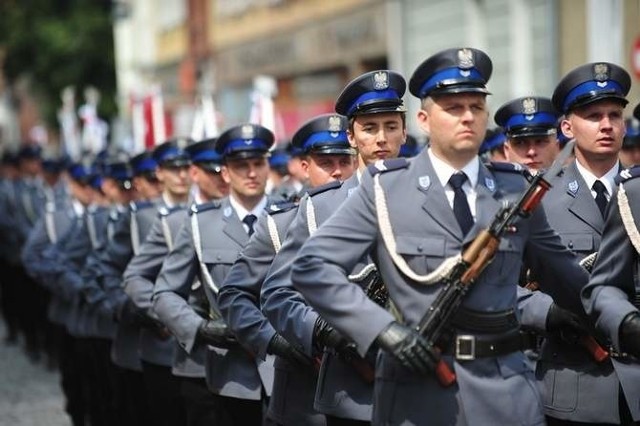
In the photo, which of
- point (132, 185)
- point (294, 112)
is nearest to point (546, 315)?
point (132, 185)

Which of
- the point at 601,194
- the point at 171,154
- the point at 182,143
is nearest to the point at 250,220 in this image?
the point at 601,194

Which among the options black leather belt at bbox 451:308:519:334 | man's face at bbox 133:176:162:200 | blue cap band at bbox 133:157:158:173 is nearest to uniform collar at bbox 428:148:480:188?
black leather belt at bbox 451:308:519:334

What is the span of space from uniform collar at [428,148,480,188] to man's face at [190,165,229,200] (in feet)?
13.6

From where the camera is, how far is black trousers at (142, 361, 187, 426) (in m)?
9.11

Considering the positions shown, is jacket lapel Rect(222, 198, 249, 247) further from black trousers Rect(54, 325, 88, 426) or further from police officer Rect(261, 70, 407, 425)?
black trousers Rect(54, 325, 88, 426)

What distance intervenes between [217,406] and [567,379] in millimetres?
2220

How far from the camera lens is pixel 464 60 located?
5.16 metres

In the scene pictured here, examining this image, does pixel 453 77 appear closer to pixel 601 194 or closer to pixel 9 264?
pixel 601 194

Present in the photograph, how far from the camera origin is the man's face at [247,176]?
8008mm

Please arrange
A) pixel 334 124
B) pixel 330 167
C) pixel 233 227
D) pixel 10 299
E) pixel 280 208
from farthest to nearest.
Answer: 1. pixel 10 299
2. pixel 233 227
3. pixel 334 124
4. pixel 330 167
5. pixel 280 208

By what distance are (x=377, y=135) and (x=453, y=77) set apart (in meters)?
1.35

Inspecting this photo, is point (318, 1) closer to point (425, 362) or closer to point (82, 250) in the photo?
point (82, 250)

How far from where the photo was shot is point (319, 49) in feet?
88.8

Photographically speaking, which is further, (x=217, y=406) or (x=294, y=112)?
(x=294, y=112)
